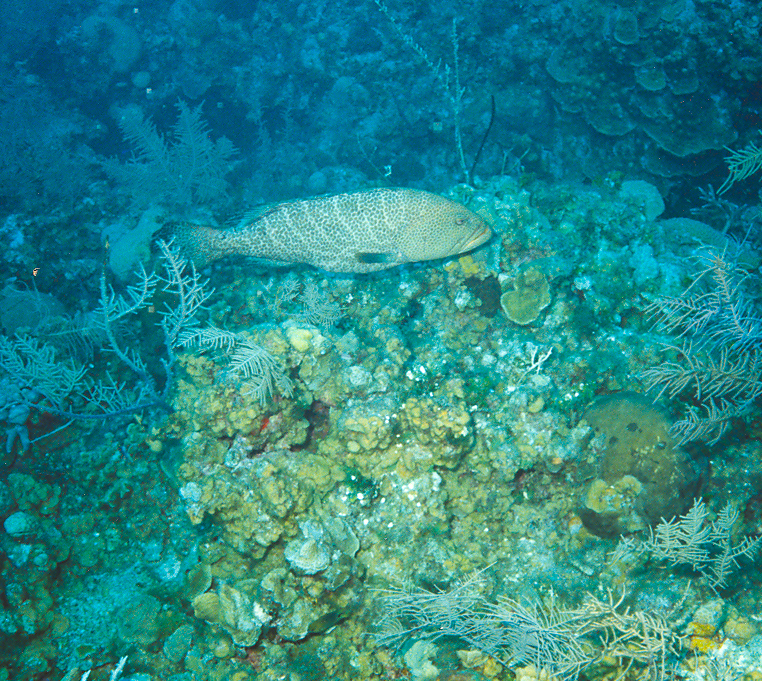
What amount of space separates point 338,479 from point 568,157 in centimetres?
826

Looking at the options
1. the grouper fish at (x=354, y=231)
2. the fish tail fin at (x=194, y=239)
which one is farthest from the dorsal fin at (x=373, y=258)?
the fish tail fin at (x=194, y=239)

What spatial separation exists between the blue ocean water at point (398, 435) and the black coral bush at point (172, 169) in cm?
131

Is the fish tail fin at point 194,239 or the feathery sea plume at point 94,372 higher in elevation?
the fish tail fin at point 194,239

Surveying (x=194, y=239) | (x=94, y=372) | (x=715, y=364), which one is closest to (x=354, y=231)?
(x=194, y=239)

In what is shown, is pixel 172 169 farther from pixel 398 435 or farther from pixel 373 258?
pixel 398 435

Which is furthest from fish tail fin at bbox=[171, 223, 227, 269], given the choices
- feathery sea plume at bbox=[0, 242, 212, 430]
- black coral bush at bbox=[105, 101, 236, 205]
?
black coral bush at bbox=[105, 101, 236, 205]

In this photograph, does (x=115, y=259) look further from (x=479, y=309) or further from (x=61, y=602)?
(x=479, y=309)

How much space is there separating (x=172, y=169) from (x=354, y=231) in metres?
5.27

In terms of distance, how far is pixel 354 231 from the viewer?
3844 millimetres

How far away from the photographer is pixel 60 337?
4098 millimetres

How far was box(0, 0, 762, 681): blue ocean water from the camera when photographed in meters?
2.72

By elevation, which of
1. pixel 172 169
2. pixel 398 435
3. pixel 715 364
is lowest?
pixel 398 435

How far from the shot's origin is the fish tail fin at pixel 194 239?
3.89m

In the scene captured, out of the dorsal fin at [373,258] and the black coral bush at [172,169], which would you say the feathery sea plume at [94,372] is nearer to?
the dorsal fin at [373,258]
